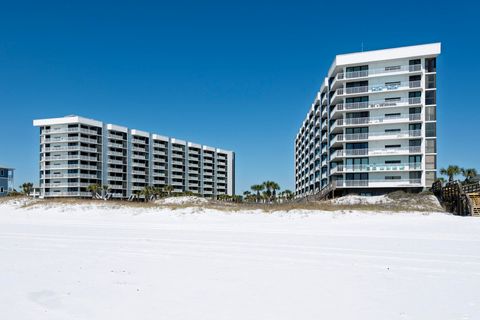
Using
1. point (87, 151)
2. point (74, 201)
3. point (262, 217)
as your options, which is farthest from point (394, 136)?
point (87, 151)

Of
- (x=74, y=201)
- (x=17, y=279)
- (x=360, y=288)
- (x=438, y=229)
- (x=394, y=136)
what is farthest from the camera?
(x=394, y=136)

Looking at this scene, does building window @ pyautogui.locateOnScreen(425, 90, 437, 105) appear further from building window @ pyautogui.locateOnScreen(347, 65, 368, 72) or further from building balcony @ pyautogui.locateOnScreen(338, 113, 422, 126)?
building window @ pyautogui.locateOnScreen(347, 65, 368, 72)

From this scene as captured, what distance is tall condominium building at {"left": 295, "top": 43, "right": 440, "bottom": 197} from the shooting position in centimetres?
5409

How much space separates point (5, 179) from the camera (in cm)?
9788

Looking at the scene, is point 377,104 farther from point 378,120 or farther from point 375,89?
point 378,120

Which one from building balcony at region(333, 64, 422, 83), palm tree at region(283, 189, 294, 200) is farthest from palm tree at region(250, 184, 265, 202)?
building balcony at region(333, 64, 422, 83)

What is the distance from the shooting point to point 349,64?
2259 inches

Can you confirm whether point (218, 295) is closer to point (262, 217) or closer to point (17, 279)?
point (17, 279)

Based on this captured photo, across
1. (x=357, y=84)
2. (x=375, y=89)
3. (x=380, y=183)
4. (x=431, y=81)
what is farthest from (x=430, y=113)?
(x=380, y=183)

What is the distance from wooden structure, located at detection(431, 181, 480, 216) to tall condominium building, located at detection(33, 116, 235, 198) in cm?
7558

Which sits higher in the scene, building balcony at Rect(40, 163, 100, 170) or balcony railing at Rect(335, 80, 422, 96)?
balcony railing at Rect(335, 80, 422, 96)

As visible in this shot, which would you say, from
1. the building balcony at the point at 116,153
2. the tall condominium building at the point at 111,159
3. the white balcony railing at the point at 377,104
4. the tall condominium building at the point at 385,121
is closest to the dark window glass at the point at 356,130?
the tall condominium building at the point at 385,121

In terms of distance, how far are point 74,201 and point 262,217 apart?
64.0 ft

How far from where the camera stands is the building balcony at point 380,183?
53619 millimetres
